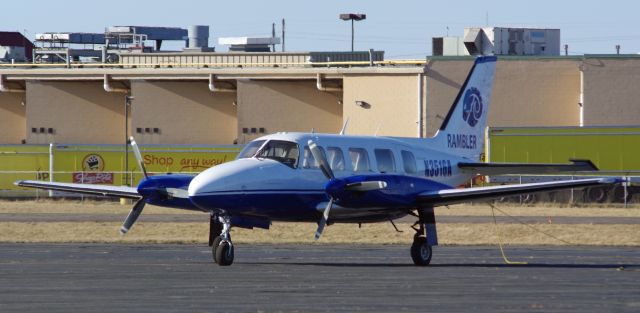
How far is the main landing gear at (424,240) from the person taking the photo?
2656cm

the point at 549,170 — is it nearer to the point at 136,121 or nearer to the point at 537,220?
the point at 537,220

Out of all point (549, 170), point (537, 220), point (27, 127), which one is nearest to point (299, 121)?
point (27, 127)

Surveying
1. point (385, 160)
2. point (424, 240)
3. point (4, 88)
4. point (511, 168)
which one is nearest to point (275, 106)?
point (4, 88)

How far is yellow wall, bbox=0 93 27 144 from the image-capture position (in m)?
87.2

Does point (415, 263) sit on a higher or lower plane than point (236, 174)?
lower

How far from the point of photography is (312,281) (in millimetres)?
21766

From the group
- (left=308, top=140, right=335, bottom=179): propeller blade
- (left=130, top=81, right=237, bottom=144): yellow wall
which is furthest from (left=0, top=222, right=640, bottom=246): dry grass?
(left=130, top=81, right=237, bottom=144): yellow wall

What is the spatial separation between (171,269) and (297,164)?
11.9 ft

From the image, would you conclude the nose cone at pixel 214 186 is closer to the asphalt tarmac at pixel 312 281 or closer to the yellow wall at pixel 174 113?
the asphalt tarmac at pixel 312 281

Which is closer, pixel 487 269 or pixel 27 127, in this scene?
pixel 487 269

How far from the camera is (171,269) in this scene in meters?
24.5

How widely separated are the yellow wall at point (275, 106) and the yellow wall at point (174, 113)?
362 centimetres

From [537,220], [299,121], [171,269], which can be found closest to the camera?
[171,269]

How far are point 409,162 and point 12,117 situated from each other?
210 ft
